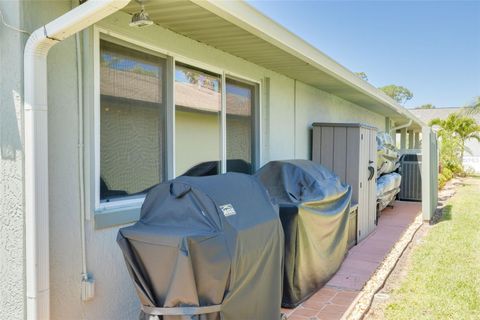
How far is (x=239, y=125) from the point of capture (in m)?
5.81

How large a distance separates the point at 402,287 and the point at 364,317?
1065mm

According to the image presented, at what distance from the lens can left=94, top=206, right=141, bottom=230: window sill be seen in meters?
3.43

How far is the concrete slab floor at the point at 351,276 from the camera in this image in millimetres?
4422

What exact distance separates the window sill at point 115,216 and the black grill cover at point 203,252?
51 centimetres

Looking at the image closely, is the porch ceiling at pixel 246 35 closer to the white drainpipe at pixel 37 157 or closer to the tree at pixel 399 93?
the white drainpipe at pixel 37 157

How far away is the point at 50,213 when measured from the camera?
3008 mm

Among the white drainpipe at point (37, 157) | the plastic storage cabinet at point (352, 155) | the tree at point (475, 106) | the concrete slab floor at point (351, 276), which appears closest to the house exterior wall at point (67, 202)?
the white drainpipe at point (37, 157)

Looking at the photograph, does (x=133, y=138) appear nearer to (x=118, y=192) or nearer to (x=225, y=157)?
(x=118, y=192)

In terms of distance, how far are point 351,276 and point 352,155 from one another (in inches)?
95.8

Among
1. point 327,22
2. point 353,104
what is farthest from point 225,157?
point 327,22

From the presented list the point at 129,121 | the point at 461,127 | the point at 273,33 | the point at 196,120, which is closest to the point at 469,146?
the point at 461,127

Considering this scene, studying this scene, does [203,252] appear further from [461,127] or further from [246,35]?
[461,127]

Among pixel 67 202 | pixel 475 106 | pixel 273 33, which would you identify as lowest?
pixel 67 202

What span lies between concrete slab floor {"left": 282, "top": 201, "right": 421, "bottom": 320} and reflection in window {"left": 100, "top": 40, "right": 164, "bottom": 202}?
2.12 metres
